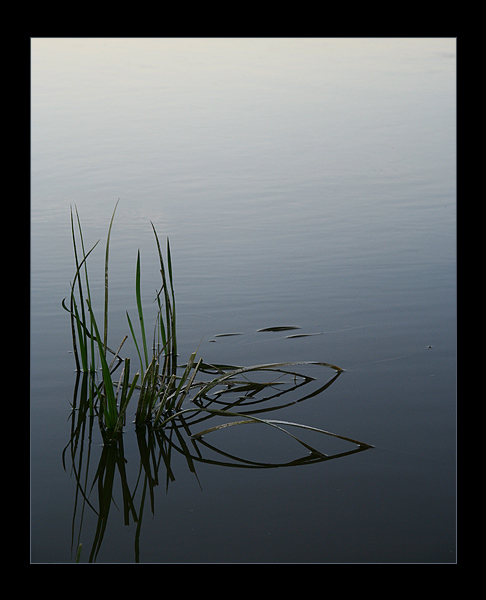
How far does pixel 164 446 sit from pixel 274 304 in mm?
1670

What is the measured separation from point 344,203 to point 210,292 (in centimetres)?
251

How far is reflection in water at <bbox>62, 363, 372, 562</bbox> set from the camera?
235 centimetres

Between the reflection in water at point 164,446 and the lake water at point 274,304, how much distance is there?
0.05ft

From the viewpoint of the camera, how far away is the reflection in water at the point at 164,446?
2.35m

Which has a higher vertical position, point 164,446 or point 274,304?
point 274,304

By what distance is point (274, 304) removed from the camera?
4195mm

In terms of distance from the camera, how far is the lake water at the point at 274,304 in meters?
2.21

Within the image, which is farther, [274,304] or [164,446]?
[274,304]

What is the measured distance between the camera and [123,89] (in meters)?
14.1

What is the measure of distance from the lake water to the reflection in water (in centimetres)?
2

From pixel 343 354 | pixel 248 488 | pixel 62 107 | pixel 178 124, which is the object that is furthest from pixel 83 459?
pixel 62 107

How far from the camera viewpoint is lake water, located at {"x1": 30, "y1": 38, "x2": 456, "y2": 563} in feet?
7.25

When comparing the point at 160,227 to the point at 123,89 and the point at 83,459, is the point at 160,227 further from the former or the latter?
the point at 123,89
